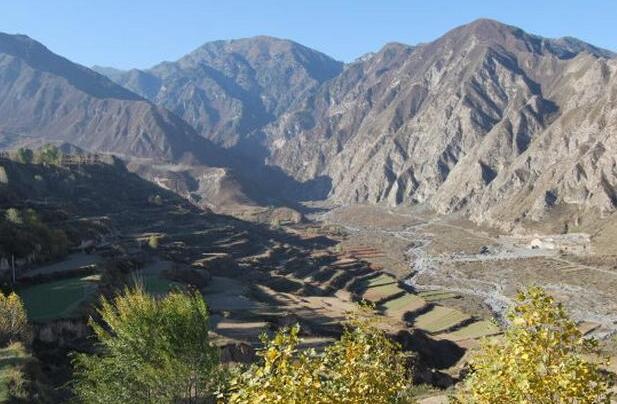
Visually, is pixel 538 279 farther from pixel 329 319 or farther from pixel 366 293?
pixel 329 319

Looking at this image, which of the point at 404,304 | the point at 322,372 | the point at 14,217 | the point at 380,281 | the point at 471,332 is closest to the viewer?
the point at 322,372

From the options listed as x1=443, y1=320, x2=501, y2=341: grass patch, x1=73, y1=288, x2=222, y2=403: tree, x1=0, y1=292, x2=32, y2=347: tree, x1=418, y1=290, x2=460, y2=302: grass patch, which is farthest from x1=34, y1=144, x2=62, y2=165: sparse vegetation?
x1=73, y1=288, x2=222, y2=403: tree

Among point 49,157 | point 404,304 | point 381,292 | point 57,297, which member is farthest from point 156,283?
point 49,157

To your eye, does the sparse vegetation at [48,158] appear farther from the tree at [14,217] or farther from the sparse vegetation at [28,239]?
the sparse vegetation at [28,239]

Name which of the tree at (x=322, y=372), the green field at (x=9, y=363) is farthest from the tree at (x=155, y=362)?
the tree at (x=322, y=372)

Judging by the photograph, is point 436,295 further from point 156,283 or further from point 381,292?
point 156,283

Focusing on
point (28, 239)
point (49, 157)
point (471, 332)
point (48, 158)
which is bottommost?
point (471, 332)
